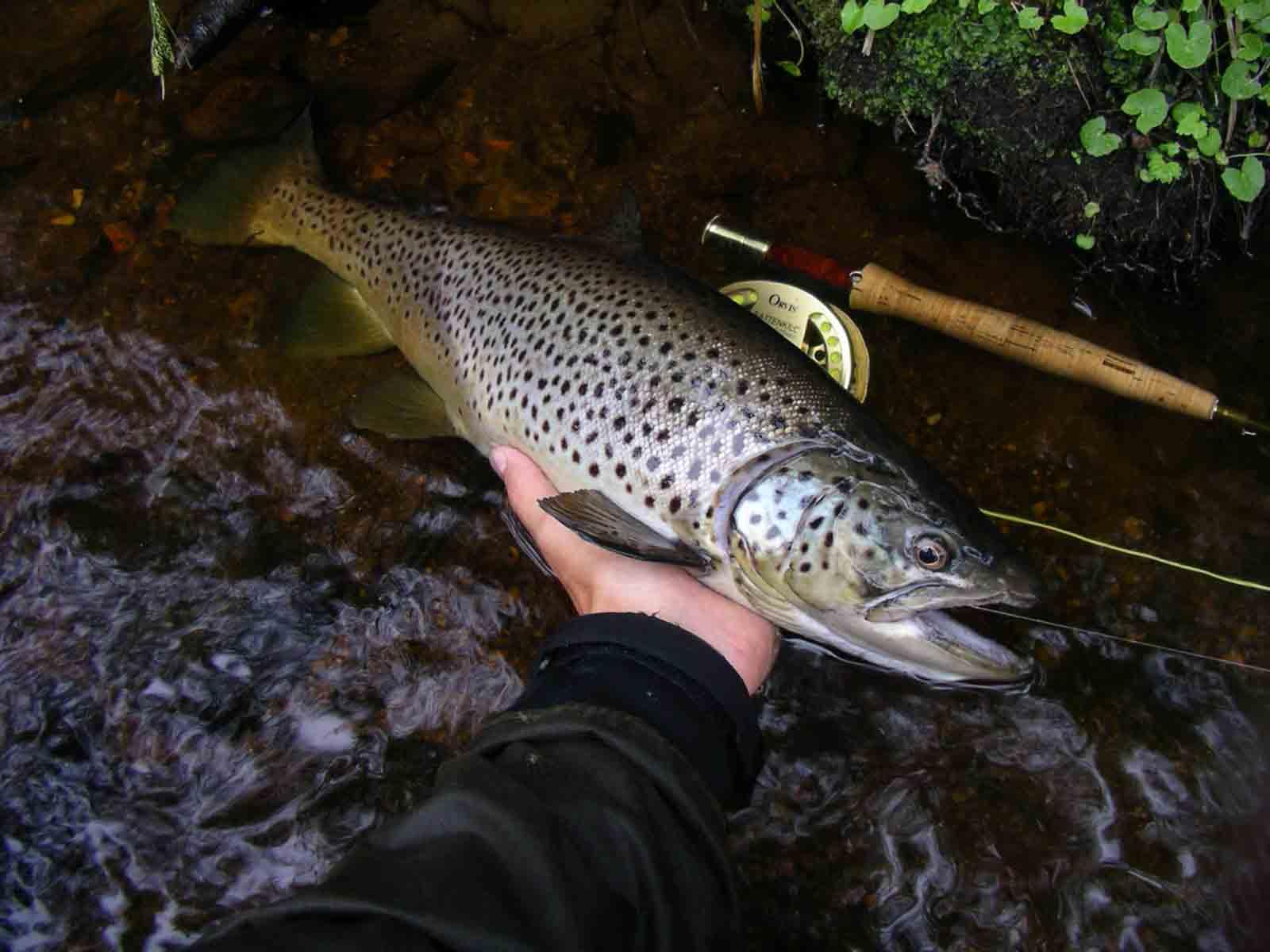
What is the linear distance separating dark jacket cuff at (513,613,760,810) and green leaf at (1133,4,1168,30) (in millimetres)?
1941

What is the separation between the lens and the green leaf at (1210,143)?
239 cm

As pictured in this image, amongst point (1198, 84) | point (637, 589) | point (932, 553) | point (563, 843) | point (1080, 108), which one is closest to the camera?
point (563, 843)

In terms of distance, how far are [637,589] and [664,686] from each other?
0.45 m

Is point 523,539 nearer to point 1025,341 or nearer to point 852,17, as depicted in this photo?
Result: point 1025,341

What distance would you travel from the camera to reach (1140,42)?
230 cm

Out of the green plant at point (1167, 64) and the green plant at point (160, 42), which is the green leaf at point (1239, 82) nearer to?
the green plant at point (1167, 64)

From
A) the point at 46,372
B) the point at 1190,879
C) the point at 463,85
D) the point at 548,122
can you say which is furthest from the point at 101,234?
the point at 1190,879

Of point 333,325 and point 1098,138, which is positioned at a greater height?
point 1098,138

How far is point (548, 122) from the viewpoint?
316cm

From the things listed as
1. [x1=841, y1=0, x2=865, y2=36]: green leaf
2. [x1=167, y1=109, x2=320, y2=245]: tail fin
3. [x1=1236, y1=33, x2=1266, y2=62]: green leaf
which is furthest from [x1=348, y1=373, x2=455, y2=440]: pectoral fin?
[x1=1236, y1=33, x2=1266, y2=62]: green leaf

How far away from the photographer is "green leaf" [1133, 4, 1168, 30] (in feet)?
7.38

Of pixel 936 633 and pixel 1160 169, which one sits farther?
pixel 1160 169

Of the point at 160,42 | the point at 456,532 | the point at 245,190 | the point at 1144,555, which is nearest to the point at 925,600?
the point at 1144,555

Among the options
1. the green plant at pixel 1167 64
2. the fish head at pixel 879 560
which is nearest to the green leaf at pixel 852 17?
the green plant at pixel 1167 64
